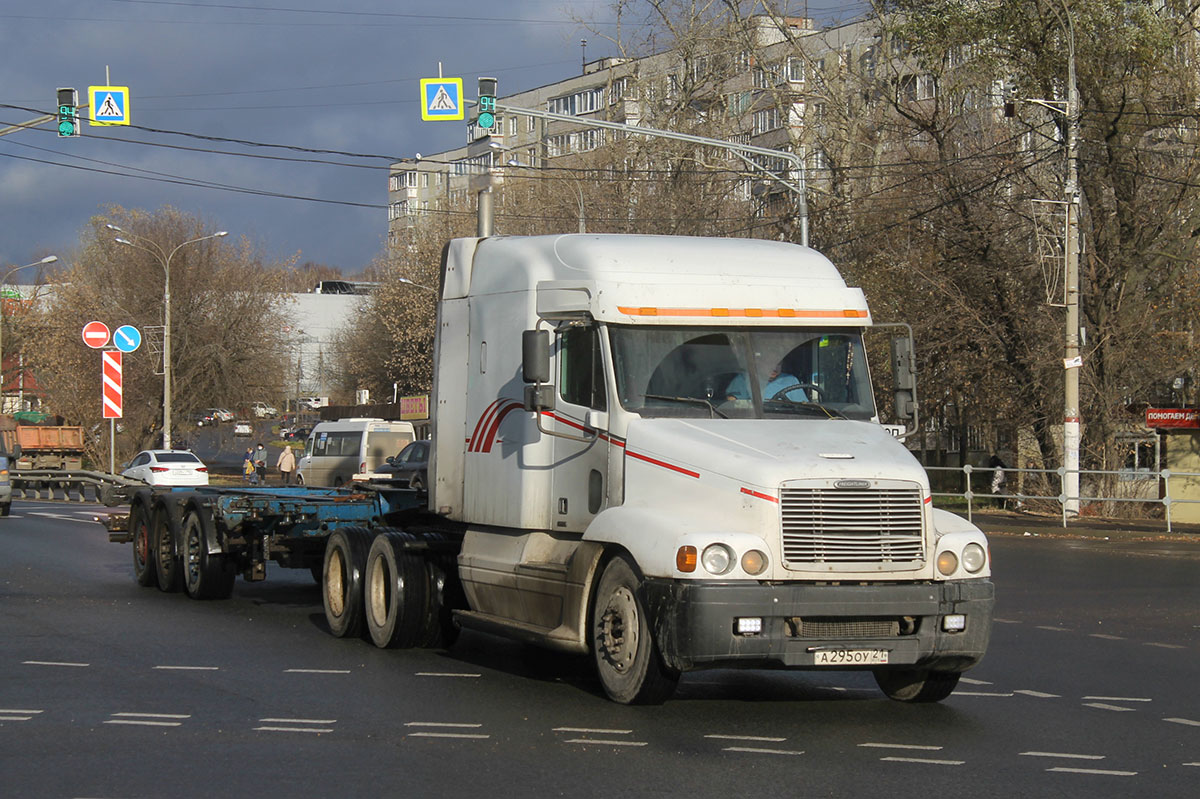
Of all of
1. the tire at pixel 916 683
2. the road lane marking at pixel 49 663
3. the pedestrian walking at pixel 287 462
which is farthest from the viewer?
the pedestrian walking at pixel 287 462

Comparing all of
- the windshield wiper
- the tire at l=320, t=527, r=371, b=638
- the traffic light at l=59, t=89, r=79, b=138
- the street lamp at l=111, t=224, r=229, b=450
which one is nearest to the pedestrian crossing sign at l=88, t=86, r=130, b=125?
the traffic light at l=59, t=89, r=79, b=138

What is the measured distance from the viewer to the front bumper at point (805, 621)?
9273mm

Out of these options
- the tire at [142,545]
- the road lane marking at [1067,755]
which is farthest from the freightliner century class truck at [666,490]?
the tire at [142,545]

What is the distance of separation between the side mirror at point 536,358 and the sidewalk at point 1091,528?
19103 mm

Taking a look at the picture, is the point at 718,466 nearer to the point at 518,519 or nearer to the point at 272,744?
the point at 518,519

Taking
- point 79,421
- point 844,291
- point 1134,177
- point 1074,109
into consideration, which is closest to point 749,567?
point 844,291

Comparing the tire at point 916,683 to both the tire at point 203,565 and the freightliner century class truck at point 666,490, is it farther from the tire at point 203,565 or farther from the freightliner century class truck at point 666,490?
the tire at point 203,565

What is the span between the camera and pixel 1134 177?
3375 centimetres

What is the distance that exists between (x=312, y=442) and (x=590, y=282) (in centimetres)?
3437

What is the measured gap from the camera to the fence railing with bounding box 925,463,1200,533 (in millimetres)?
28484

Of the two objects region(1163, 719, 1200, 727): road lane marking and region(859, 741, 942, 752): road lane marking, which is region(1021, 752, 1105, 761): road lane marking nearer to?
region(859, 741, 942, 752): road lane marking

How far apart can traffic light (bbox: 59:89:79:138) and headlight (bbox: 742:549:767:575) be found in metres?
19.6

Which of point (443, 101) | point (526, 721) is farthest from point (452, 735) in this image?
point (443, 101)

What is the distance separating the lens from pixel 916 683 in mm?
10391
